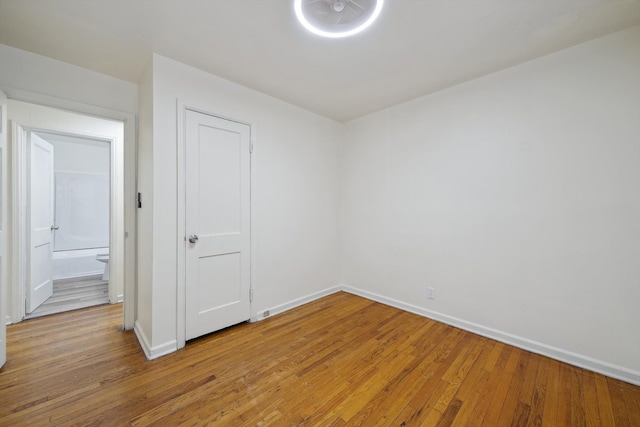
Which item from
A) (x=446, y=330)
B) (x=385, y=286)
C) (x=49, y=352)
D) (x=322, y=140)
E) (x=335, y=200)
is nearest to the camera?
(x=49, y=352)

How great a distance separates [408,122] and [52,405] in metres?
3.76

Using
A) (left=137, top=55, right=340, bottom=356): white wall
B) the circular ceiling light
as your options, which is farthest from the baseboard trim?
the circular ceiling light

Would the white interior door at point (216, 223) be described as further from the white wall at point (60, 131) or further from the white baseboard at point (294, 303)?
the white wall at point (60, 131)

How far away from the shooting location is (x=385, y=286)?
3256mm

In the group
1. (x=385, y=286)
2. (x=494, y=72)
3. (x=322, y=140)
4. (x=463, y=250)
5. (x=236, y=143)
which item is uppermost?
(x=494, y=72)

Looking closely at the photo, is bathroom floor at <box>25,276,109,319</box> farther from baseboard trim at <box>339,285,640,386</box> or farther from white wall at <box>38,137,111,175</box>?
Answer: baseboard trim at <box>339,285,640,386</box>

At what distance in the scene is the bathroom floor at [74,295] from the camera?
302 centimetres

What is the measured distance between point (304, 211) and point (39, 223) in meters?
3.15

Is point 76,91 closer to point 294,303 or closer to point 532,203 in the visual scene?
point 294,303

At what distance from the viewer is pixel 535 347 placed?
2.16 meters

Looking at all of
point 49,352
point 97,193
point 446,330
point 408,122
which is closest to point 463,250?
point 446,330

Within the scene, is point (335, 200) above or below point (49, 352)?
above

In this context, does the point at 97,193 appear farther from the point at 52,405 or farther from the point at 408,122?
the point at 408,122

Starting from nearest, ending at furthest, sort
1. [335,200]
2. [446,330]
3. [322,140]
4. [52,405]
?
[52,405] < [446,330] < [322,140] < [335,200]
